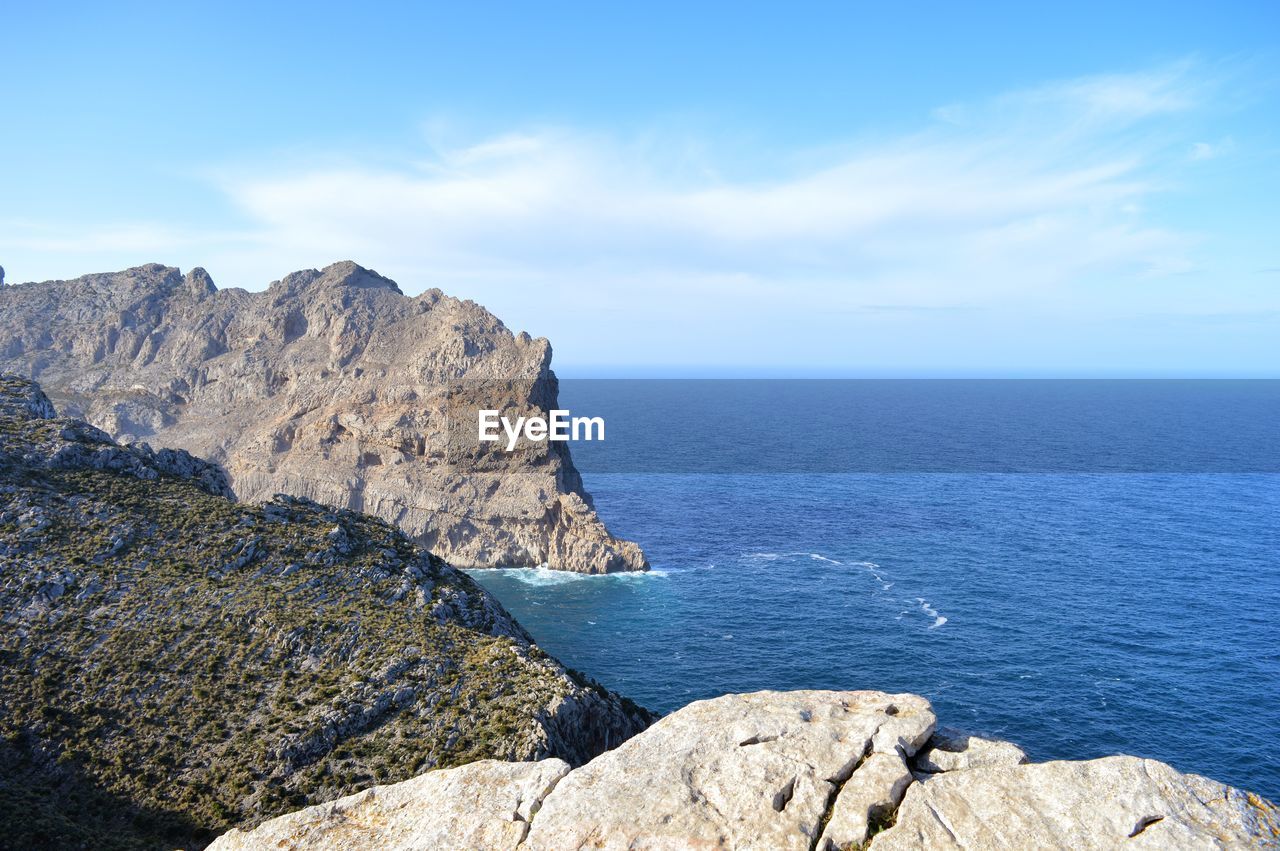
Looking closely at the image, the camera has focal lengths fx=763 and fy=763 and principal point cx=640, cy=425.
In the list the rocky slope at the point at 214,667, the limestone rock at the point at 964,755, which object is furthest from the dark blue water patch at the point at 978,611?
the limestone rock at the point at 964,755

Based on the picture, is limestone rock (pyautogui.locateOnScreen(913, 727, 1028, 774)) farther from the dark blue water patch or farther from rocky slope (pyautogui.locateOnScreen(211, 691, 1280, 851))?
the dark blue water patch

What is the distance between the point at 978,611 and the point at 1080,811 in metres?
62.3

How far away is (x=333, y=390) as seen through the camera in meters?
116

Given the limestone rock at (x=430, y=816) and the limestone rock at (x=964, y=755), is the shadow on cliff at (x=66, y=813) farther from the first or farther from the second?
the limestone rock at (x=964, y=755)

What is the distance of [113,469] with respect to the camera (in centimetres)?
5384

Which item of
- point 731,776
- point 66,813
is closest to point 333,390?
point 66,813

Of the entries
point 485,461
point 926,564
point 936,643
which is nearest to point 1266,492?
point 926,564

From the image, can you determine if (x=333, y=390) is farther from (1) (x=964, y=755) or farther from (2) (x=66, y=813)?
(1) (x=964, y=755)

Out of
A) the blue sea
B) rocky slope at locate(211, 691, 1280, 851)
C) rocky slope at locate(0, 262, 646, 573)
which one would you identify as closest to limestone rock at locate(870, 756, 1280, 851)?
rocky slope at locate(211, 691, 1280, 851)

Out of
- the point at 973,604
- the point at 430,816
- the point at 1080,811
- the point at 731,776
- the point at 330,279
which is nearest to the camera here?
the point at 1080,811

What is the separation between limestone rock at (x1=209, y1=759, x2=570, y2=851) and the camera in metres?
23.0

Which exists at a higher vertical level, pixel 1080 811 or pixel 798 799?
pixel 1080 811

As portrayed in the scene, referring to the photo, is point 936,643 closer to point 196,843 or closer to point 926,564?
point 926,564

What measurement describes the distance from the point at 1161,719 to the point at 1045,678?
27.2 feet
